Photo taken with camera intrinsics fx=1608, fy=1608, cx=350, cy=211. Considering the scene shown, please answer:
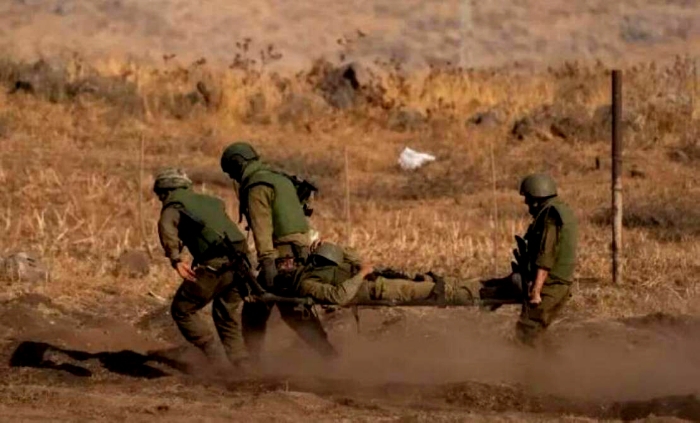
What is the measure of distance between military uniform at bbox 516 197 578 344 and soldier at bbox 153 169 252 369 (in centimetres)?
210

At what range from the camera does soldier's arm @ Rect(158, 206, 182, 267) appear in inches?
468

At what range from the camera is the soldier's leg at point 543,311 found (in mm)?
11641

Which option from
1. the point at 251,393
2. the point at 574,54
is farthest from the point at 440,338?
the point at 574,54

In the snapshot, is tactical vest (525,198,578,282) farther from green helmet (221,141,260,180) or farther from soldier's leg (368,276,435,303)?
green helmet (221,141,260,180)

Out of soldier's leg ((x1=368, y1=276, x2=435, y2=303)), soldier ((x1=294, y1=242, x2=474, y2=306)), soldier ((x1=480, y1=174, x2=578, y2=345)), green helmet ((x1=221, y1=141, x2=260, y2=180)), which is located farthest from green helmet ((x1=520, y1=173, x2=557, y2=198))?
green helmet ((x1=221, y1=141, x2=260, y2=180))

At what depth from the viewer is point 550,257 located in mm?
11547

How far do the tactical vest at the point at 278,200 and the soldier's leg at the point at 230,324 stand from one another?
59cm

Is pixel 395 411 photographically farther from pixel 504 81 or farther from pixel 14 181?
pixel 504 81

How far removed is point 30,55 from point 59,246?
77.6 ft

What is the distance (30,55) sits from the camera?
4103 centimetres

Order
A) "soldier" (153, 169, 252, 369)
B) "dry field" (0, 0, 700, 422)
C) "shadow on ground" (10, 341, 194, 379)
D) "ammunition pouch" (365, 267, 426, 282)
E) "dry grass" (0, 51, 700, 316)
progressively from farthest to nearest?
"dry grass" (0, 51, 700, 316), "shadow on ground" (10, 341, 194, 379), "soldier" (153, 169, 252, 369), "ammunition pouch" (365, 267, 426, 282), "dry field" (0, 0, 700, 422)

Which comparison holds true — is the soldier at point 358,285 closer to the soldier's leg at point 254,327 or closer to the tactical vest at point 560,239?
the tactical vest at point 560,239

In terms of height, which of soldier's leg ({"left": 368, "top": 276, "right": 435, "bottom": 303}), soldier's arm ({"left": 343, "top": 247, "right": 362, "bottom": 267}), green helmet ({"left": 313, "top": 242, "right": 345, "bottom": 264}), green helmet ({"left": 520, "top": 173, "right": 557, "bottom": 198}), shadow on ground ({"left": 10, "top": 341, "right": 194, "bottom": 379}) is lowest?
shadow on ground ({"left": 10, "top": 341, "right": 194, "bottom": 379})

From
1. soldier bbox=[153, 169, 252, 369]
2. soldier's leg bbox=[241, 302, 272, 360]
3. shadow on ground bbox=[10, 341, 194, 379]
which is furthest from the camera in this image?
shadow on ground bbox=[10, 341, 194, 379]
